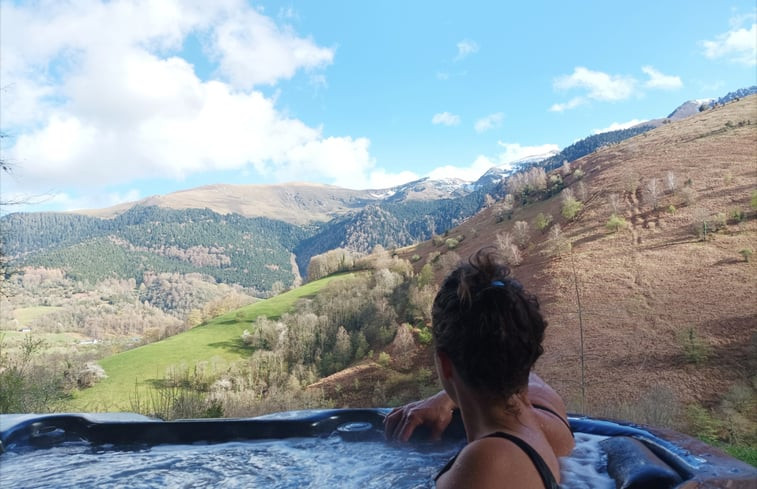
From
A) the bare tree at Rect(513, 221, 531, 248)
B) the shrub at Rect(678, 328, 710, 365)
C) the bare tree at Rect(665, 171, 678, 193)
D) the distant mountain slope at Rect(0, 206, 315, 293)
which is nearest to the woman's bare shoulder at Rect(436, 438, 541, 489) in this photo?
the shrub at Rect(678, 328, 710, 365)

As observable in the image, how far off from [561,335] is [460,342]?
2140 cm

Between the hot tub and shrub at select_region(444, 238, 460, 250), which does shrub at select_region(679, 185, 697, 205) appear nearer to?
shrub at select_region(444, 238, 460, 250)

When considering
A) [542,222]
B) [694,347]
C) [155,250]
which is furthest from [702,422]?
[155,250]

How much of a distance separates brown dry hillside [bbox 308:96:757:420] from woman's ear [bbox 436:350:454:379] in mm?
6399

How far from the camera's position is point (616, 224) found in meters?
29.5

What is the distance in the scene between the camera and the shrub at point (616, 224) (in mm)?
29322

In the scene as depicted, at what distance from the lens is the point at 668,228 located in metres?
27.1

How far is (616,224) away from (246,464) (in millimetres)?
30388

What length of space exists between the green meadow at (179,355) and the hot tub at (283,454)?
24881 millimetres

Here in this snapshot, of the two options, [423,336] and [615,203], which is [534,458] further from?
[615,203]

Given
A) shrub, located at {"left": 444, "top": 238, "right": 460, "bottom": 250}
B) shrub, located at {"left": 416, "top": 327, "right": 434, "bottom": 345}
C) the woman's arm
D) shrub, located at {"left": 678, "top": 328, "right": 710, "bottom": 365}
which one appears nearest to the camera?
the woman's arm

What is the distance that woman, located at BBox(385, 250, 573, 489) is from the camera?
139 cm

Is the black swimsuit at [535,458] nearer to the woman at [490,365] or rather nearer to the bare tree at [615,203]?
the woman at [490,365]

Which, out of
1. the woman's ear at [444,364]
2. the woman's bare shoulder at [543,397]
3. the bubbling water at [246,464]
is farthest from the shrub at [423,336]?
the woman's ear at [444,364]
